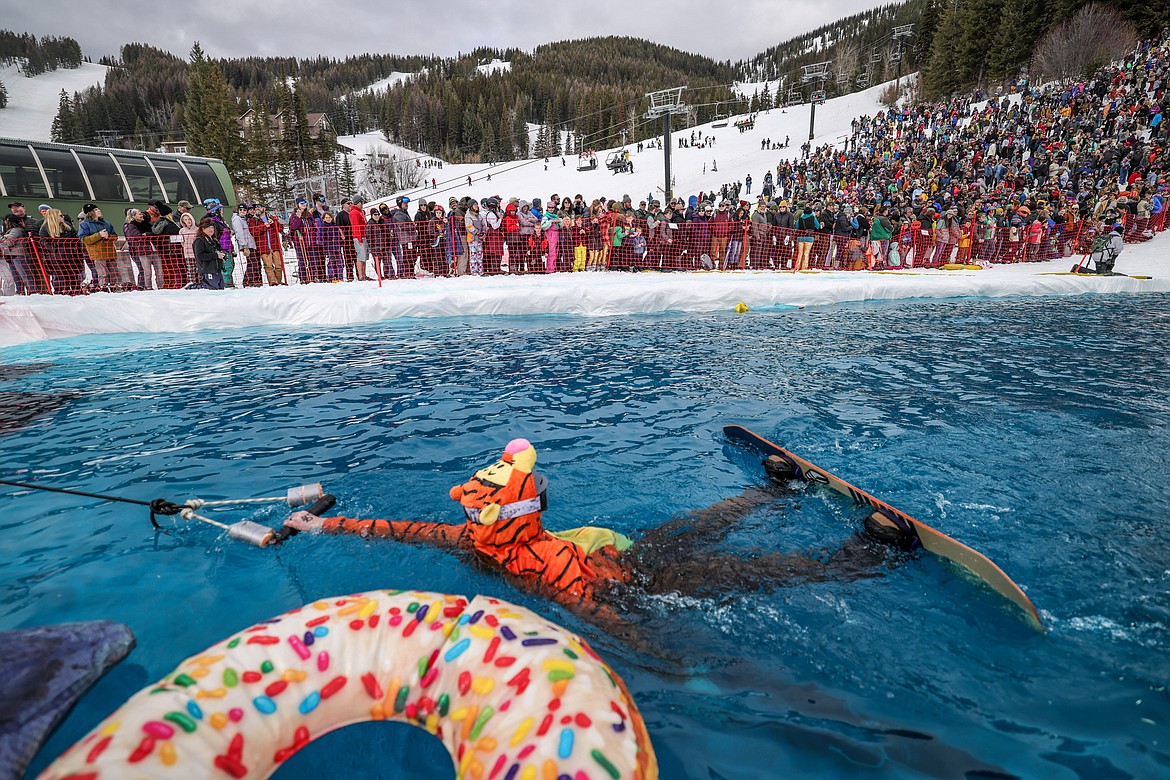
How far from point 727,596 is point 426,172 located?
304 ft

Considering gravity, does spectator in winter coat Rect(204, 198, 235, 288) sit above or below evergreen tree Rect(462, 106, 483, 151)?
below

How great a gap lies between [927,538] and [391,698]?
11.0ft

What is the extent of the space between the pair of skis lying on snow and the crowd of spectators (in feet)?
37.9

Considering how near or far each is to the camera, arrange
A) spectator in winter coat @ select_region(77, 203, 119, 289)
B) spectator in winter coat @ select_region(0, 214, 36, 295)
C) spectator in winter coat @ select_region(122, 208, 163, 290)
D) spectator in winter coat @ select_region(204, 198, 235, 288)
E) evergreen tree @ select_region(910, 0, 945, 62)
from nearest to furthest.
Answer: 1. spectator in winter coat @ select_region(0, 214, 36, 295)
2. spectator in winter coat @ select_region(77, 203, 119, 289)
3. spectator in winter coat @ select_region(122, 208, 163, 290)
4. spectator in winter coat @ select_region(204, 198, 235, 288)
5. evergreen tree @ select_region(910, 0, 945, 62)

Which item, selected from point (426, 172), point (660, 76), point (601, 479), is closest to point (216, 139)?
point (426, 172)

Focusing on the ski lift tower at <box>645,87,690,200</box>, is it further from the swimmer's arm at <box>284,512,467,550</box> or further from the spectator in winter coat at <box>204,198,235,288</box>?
the swimmer's arm at <box>284,512,467,550</box>

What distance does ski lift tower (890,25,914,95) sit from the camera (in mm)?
62519

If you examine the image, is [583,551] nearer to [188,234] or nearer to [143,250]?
[188,234]

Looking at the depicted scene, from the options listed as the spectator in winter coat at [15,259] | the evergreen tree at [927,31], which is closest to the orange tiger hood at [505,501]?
the spectator in winter coat at [15,259]

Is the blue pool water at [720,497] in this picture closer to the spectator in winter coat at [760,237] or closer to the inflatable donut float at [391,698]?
the inflatable donut float at [391,698]

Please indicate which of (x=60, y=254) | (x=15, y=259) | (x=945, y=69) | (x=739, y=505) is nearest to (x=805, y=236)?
(x=739, y=505)

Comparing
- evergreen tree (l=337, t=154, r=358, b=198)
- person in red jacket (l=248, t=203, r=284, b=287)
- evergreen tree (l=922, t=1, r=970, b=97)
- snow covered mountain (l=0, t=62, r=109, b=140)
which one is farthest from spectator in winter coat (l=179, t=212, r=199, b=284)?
snow covered mountain (l=0, t=62, r=109, b=140)

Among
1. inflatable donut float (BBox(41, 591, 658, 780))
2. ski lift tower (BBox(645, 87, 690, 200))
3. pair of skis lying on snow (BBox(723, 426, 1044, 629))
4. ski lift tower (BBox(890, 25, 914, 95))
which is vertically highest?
ski lift tower (BBox(890, 25, 914, 95))

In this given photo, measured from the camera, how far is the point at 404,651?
218cm
